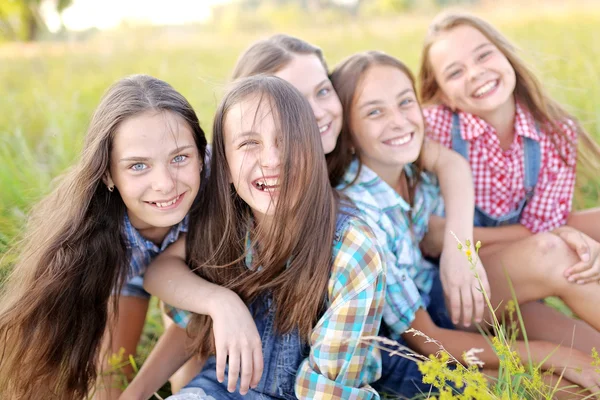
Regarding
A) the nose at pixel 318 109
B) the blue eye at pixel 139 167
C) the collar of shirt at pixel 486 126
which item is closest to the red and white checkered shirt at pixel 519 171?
the collar of shirt at pixel 486 126

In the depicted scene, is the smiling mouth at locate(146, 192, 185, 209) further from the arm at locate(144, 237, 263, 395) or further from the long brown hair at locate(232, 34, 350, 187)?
the long brown hair at locate(232, 34, 350, 187)

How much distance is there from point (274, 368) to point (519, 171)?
54.9 inches

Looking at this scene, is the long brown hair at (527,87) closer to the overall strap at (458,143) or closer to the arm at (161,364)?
the overall strap at (458,143)

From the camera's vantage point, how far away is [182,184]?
1884mm

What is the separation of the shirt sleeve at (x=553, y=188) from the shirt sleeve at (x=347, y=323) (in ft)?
3.57

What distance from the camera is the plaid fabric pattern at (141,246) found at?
6.61ft

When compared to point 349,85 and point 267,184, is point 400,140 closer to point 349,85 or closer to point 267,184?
point 349,85

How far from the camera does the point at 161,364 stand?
208cm

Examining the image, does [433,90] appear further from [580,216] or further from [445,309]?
[445,309]

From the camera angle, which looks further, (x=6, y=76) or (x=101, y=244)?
(x=6, y=76)

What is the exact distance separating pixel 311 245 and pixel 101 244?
0.67 m

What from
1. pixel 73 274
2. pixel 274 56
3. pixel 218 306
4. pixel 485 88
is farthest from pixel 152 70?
pixel 218 306

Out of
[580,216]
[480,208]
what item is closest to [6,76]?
[480,208]

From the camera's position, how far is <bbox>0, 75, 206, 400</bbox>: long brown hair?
181cm
